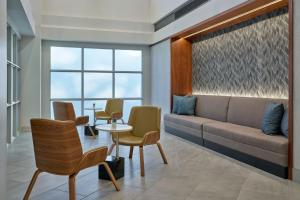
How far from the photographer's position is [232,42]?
646 centimetres

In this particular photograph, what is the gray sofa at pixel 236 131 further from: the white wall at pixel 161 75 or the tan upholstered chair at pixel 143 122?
the tan upholstered chair at pixel 143 122

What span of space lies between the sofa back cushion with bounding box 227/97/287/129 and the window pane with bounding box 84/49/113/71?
4.87 m

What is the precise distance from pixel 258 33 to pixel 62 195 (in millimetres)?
4517

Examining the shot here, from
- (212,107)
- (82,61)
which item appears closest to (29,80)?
(82,61)

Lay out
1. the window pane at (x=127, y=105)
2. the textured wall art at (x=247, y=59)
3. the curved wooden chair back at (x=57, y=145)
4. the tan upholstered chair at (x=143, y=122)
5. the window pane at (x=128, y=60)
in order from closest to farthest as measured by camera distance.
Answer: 1. the curved wooden chair back at (x=57, y=145)
2. the tan upholstered chair at (x=143, y=122)
3. the textured wall art at (x=247, y=59)
4. the window pane at (x=128, y=60)
5. the window pane at (x=127, y=105)

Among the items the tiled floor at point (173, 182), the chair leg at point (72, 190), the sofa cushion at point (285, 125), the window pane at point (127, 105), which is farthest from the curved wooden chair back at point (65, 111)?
the sofa cushion at point (285, 125)

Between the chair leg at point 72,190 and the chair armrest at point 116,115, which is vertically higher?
the chair armrest at point 116,115

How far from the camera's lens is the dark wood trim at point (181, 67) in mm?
8062

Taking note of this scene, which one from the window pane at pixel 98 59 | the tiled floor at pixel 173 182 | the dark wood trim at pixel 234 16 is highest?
the dark wood trim at pixel 234 16

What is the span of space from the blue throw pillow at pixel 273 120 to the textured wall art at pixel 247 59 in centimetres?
66

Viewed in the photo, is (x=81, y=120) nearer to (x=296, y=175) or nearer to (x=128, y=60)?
(x=128, y=60)

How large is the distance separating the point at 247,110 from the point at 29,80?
576cm

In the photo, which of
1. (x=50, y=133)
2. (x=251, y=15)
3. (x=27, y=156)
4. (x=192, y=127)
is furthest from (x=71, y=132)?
(x=251, y=15)

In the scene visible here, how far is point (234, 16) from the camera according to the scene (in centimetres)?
565
